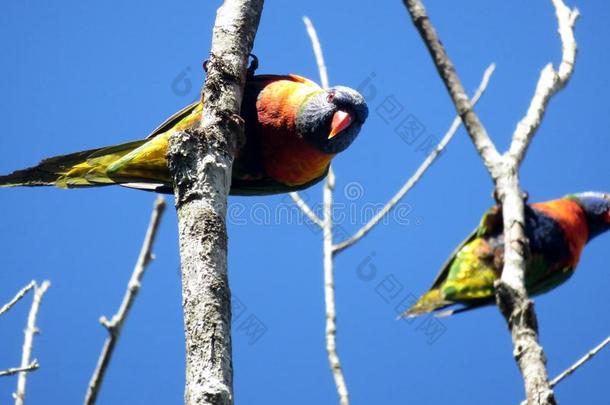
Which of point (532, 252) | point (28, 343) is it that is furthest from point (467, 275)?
point (28, 343)

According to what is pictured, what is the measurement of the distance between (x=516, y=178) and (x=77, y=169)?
2.65 meters

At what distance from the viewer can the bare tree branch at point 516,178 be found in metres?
2.77

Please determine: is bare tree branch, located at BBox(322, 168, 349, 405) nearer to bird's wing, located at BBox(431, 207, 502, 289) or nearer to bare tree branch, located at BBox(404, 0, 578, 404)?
bare tree branch, located at BBox(404, 0, 578, 404)

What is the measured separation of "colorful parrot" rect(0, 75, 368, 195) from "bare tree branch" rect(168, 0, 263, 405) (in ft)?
3.48

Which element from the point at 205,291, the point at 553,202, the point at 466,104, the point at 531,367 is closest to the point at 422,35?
the point at 466,104

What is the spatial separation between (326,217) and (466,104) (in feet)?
4.18

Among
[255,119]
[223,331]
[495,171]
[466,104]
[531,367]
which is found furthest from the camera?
[255,119]

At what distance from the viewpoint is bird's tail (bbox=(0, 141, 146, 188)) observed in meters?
4.14

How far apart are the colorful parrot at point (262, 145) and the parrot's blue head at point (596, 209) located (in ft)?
11.4

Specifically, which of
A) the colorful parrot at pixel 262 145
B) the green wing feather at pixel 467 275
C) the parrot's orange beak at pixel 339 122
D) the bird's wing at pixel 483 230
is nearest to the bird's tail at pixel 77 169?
the colorful parrot at pixel 262 145

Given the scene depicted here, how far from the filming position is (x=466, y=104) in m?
3.93

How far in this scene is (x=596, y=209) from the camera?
681 centimetres

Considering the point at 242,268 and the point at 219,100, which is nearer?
the point at 219,100

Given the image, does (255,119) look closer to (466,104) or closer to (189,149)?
(466,104)
